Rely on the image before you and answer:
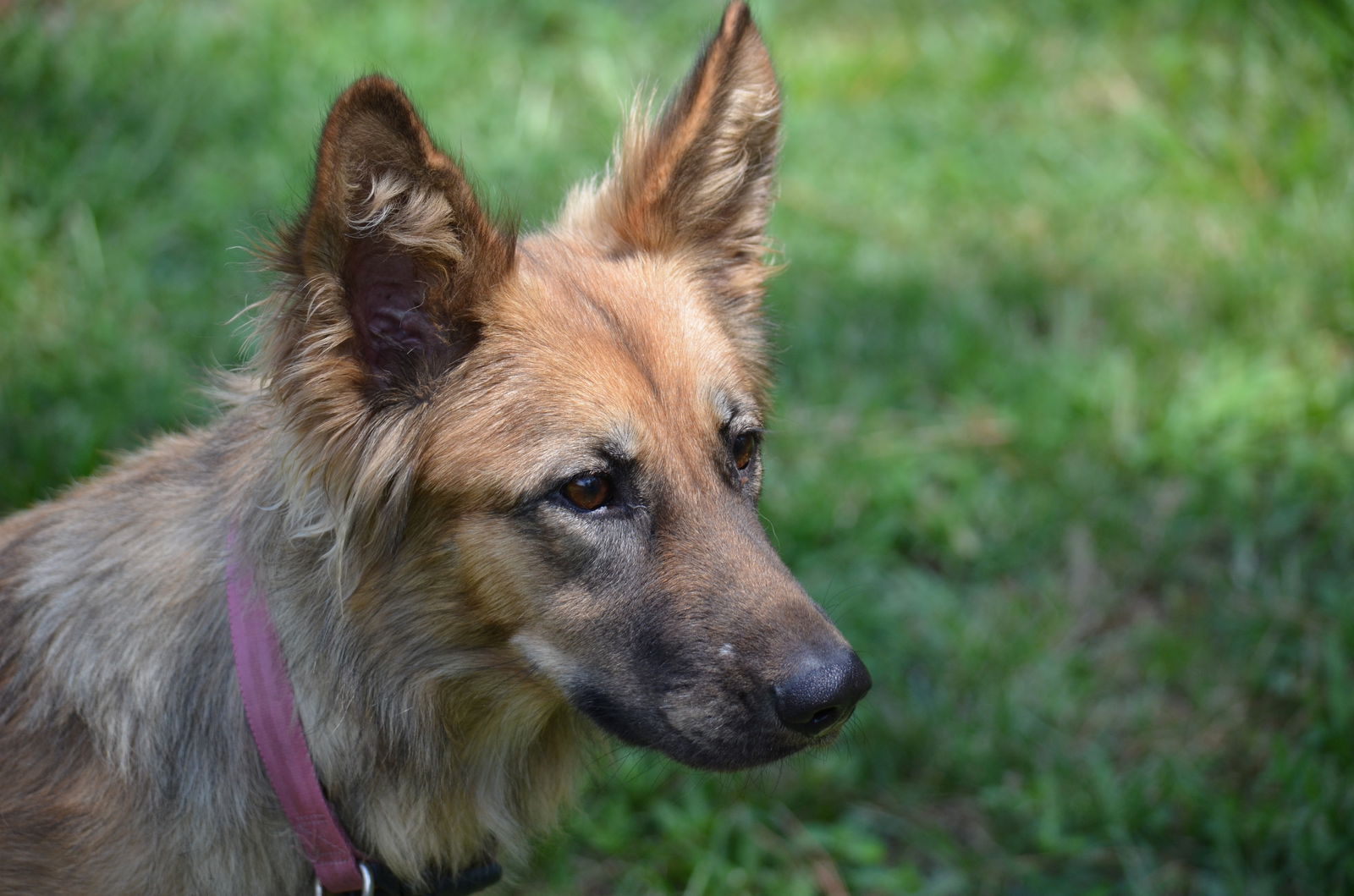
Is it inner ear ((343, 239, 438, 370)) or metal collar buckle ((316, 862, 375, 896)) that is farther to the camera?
metal collar buckle ((316, 862, 375, 896))

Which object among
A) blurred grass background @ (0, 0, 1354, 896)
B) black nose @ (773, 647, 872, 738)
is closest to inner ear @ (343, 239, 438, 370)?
blurred grass background @ (0, 0, 1354, 896)

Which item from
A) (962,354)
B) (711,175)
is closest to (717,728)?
(711,175)

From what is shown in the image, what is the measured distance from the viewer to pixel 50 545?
9.29 feet

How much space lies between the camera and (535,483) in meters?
2.50

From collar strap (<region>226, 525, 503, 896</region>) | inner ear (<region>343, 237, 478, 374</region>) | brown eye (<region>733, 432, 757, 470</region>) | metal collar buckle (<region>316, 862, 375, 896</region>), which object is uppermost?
inner ear (<region>343, 237, 478, 374</region>)

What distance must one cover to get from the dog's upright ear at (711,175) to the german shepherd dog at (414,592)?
0.43 meters

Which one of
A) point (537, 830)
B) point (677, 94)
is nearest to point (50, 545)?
point (537, 830)

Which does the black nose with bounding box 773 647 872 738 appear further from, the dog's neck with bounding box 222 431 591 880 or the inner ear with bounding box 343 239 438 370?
the inner ear with bounding box 343 239 438 370

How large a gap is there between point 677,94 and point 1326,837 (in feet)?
9.49

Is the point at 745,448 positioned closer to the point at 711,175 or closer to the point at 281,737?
the point at 711,175

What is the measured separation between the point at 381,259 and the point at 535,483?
56 cm

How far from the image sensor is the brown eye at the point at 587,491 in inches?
99.7

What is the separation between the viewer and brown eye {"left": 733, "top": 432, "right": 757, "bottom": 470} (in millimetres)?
2865

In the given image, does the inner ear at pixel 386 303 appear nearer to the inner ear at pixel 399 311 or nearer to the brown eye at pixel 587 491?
the inner ear at pixel 399 311
